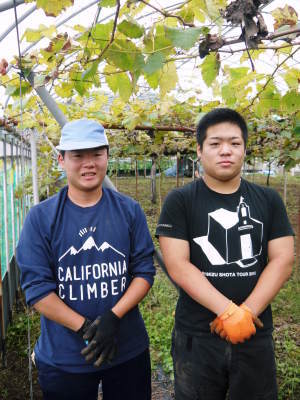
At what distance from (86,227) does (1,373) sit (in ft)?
6.73

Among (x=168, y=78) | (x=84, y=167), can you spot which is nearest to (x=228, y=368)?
(x=84, y=167)

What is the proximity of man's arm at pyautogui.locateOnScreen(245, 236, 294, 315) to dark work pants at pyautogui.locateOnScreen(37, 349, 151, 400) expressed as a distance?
51 centimetres

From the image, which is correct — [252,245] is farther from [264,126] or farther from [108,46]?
[264,126]

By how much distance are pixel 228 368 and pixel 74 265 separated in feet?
2.30

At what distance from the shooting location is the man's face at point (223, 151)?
1402 millimetres

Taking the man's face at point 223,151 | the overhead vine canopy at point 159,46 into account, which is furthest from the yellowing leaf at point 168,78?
the man's face at point 223,151

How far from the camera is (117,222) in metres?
1.47

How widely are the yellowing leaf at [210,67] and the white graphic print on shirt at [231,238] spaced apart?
51cm

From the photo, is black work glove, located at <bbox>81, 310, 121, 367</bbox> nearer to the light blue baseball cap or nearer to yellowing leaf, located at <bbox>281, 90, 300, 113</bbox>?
the light blue baseball cap

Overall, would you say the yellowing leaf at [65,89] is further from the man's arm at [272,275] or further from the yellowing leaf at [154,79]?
the man's arm at [272,275]

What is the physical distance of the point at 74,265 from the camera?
139 cm

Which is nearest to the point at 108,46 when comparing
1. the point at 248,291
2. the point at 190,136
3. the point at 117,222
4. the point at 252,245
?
the point at 117,222

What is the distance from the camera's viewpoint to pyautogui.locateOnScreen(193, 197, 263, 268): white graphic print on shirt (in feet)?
4.64

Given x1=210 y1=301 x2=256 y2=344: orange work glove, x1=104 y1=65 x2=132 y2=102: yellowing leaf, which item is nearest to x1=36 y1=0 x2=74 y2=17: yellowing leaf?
x1=104 y1=65 x2=132 y2=102: yellowing leaf
